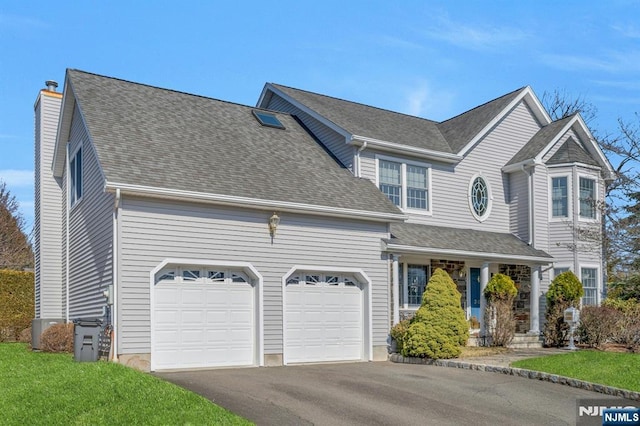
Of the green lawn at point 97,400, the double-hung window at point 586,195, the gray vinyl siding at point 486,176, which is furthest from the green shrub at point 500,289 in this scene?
the green lawn at point 97,400

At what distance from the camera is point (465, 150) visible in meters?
21.8

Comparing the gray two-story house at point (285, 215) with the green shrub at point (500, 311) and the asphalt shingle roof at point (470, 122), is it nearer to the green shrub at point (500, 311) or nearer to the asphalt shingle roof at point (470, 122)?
the asphalt shingle roof at point (470, 122)

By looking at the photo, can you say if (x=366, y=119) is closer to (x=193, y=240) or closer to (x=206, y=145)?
(x=206, y=145)

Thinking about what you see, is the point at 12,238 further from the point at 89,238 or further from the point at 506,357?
the point at 506,357

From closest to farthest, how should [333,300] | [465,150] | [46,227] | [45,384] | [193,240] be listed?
[45,384], [193,240], [333,300], [46,227], [465,150]

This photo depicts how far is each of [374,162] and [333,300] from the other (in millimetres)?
5092

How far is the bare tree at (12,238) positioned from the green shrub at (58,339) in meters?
22.2

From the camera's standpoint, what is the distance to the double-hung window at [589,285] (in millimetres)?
22156

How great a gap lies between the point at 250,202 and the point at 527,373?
22.6 feet

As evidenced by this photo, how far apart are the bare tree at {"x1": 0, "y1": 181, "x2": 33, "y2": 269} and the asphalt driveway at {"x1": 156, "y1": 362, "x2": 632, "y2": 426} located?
27712 millimetres

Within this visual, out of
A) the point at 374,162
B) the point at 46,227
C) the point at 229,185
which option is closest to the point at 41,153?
the point at 46,227

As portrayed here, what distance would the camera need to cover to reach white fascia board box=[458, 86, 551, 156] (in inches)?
865

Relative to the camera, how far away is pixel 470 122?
77.1 feet

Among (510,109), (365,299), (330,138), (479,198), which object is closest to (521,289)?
(479,198)
